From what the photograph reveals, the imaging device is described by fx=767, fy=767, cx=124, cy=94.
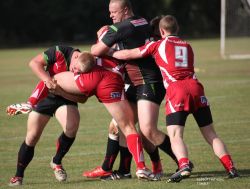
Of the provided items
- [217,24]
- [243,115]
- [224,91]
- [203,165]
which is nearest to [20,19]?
[217,24]

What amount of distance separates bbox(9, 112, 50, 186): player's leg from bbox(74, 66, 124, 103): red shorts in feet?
2.08

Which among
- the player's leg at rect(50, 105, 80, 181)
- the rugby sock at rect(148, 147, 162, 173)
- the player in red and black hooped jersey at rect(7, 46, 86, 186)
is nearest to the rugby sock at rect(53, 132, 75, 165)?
the player's leg at rect(50, 105, 80, 181)

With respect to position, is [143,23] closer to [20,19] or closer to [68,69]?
[68,69]

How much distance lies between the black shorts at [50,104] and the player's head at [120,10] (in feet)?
3.55

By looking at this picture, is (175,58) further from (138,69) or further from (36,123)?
(36,123)

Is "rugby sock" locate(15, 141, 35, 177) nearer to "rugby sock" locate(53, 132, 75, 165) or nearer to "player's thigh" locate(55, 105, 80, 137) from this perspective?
"rugby sock" locate(53, 132, 75, 165)

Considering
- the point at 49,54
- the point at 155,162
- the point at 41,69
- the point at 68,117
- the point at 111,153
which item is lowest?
the point at 155,162

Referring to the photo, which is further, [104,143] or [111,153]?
[104,143]

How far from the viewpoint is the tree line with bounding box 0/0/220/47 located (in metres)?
47.7

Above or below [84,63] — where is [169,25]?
above

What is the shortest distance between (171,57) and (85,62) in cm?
92

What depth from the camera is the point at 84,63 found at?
813 cm

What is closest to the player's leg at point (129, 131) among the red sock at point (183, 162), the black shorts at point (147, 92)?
the black shorts at point (147, 92)

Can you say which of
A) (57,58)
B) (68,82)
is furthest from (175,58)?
(57,58)
